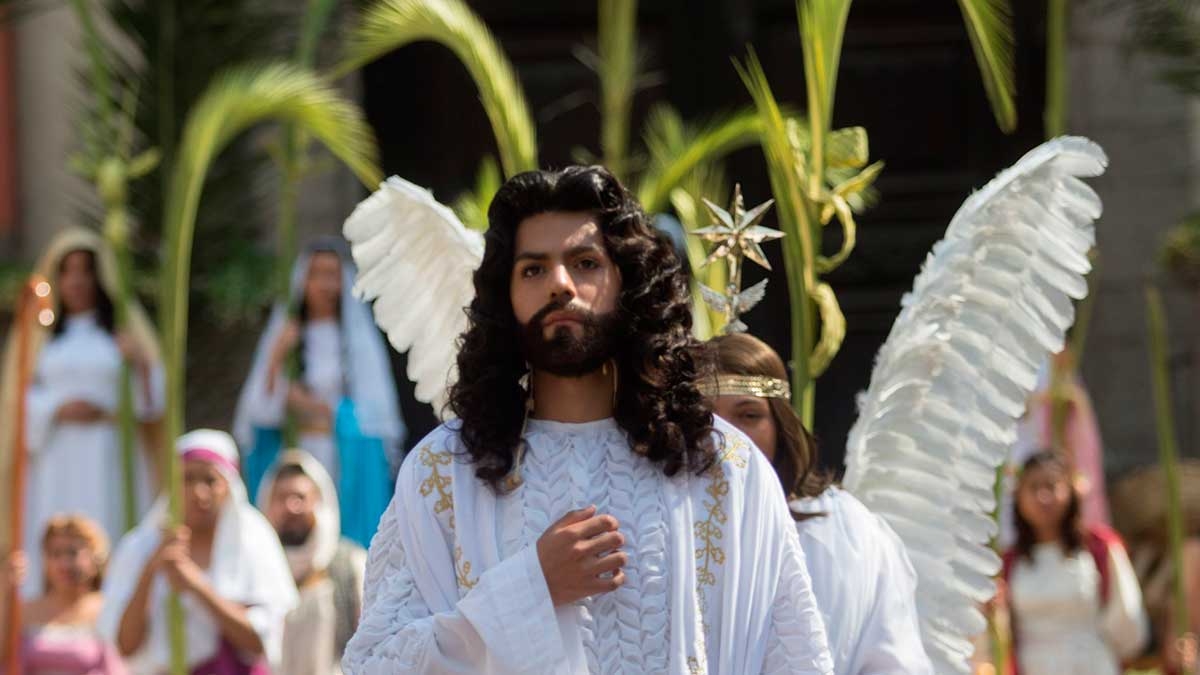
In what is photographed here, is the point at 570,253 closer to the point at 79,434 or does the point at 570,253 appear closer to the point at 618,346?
the point at 618,346

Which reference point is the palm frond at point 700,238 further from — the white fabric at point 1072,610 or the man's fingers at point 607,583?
the white fabric at point 1072,610

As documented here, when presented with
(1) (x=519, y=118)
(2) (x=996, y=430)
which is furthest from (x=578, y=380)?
(1) (x=519, y=118)

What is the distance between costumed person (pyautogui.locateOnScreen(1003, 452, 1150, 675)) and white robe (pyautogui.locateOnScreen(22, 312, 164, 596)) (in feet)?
9.93

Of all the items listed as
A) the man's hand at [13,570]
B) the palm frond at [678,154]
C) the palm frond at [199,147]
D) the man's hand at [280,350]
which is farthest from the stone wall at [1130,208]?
the man's hand at [13,570]

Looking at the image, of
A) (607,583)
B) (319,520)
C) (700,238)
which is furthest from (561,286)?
(319,520)

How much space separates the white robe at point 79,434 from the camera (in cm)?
832

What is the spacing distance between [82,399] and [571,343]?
18.3 feet

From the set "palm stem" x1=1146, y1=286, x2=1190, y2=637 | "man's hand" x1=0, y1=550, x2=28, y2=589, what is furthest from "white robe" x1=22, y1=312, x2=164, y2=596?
"palm stem" x1=1146, y1=286, x2=1190, y2=637

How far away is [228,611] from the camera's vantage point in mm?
6891

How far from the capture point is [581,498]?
124 inches

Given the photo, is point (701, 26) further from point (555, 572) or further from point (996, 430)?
point (555, 572)

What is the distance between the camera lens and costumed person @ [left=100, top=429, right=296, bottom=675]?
6910 millimetres

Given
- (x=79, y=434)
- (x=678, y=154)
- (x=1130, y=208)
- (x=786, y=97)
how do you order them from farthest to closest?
(x=786, y=97) → (x=1130, y=208) → (x=79, y=434) → (x=678, y=154)

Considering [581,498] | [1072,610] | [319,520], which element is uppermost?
[581,498]
